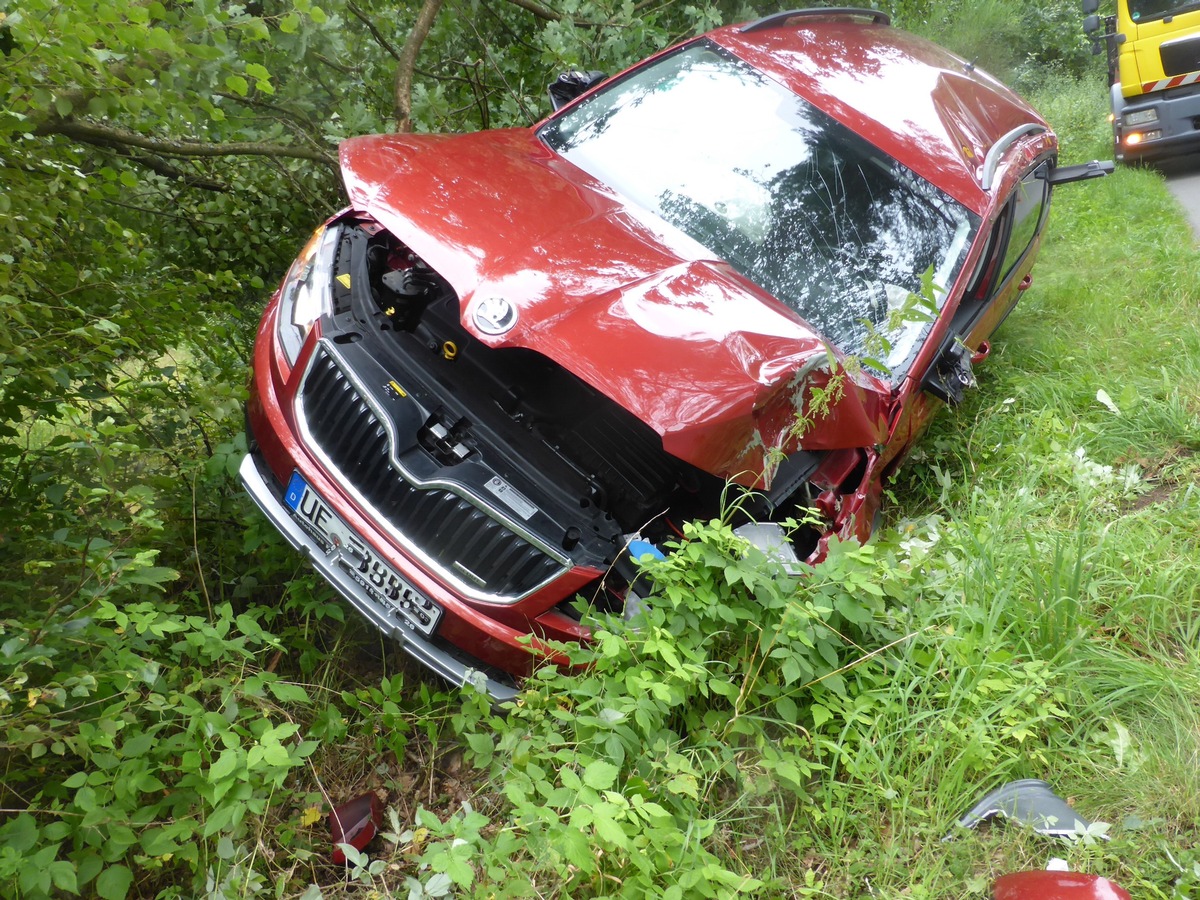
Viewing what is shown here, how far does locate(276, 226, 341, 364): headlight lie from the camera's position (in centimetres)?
256

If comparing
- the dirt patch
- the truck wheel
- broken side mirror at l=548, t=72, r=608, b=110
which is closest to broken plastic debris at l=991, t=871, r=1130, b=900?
the dirt patch

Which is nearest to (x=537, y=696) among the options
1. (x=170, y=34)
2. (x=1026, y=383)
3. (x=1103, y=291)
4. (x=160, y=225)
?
(x=170, y=34)

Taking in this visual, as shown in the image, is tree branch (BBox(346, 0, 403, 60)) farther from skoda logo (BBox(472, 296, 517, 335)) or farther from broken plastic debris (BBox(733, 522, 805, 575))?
broken plastic debris (BBox(733, 522, 805, 575))

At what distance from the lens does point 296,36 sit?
346 centimetres

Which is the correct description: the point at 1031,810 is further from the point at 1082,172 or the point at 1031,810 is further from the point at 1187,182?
the point at 1187,182

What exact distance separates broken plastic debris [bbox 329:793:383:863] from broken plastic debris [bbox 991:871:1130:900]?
1.55 m

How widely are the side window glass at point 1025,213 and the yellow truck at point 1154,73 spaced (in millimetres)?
3236

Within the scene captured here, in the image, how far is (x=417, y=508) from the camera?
2291mm

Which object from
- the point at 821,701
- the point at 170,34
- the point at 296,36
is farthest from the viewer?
the point at 296,36

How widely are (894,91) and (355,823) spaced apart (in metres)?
3.47

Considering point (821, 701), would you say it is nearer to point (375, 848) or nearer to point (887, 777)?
point (887, 777)

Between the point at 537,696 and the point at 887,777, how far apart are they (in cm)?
94

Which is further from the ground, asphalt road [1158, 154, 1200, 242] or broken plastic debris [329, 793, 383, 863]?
asphalt road [1158, 154, 1200, 242]

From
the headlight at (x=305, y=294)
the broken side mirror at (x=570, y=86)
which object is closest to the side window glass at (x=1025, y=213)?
the broken side mirror at (x=570, y=86)
